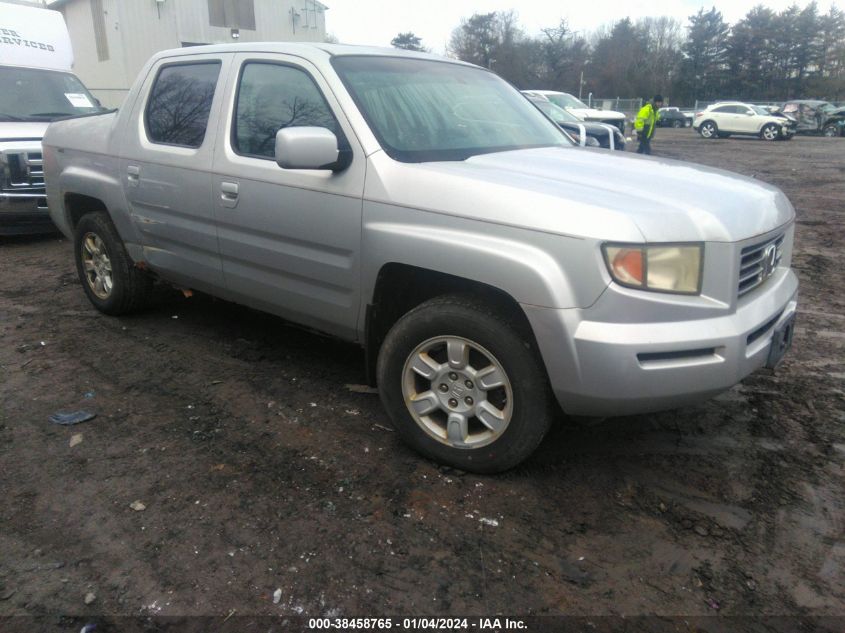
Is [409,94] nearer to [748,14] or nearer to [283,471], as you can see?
[283,471]

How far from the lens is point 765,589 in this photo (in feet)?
7.88

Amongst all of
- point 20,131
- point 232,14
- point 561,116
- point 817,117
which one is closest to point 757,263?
point 20,131

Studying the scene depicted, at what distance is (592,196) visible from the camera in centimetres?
267

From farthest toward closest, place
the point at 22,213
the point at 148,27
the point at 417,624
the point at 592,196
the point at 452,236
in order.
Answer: the point at 148,27 → the point at 22,213 → the point at 452,236 → the point at 592,196 → the point at 417,624

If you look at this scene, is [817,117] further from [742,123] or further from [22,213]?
[22,213]

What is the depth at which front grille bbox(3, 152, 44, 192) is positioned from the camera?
25.7ft

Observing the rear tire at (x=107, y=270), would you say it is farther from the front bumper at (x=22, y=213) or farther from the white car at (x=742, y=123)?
the white car at (x=742, y=123)

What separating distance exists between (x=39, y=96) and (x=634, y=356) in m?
9.23

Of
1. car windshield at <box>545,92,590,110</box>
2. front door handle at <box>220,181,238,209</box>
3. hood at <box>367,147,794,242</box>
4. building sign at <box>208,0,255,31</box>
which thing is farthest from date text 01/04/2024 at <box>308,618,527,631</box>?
building sign at <box>208,0,255,31</box>

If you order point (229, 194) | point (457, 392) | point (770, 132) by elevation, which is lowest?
point (770, 132)

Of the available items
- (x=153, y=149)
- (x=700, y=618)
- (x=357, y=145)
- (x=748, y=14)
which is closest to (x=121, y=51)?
(x=153, y=149)

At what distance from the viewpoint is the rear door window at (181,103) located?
13.2 ft

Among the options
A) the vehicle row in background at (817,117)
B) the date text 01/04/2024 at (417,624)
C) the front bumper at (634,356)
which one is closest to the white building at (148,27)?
the front bumper at (634,356)

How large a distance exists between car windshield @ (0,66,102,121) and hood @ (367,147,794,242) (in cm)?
762
